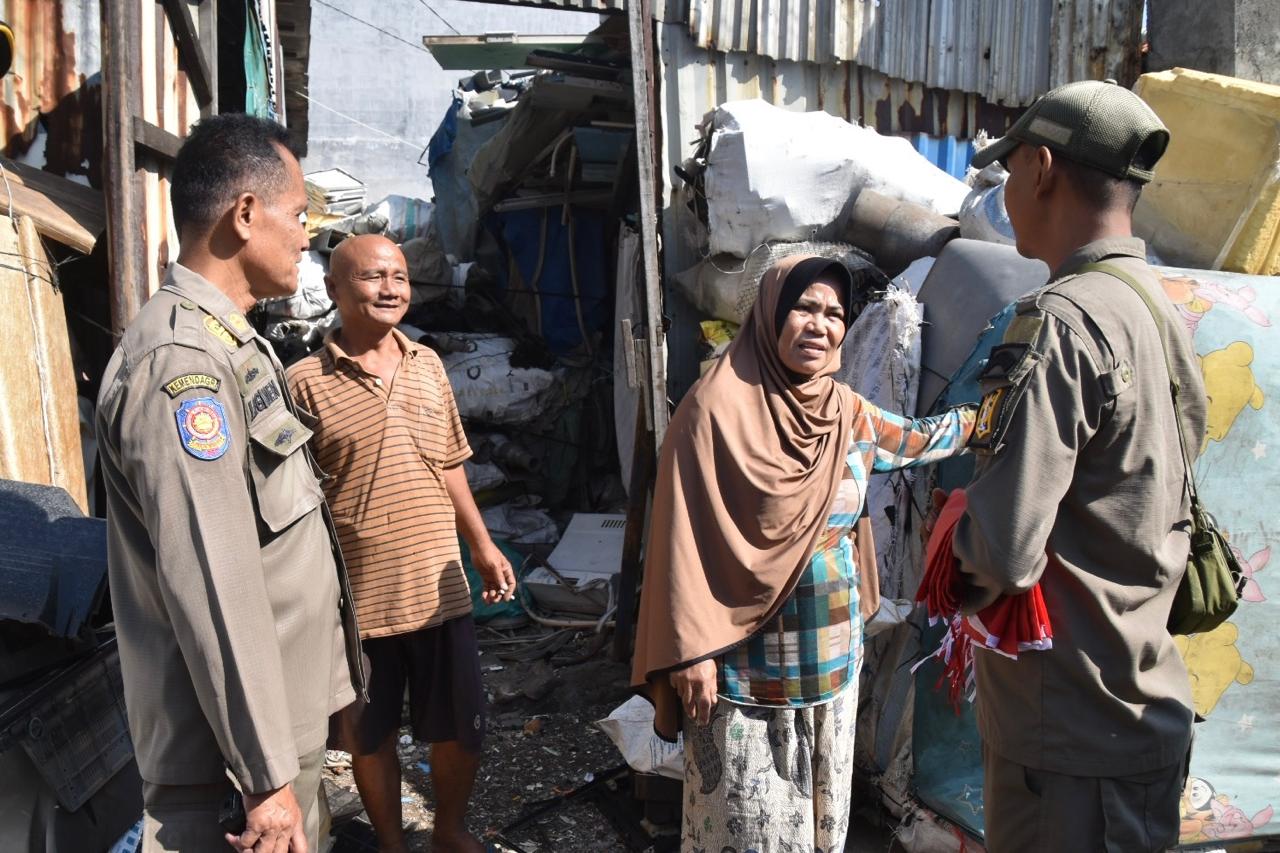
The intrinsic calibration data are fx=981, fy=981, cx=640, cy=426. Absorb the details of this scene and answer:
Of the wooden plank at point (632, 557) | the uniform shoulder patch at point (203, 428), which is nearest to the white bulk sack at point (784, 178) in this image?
the wooden plank at point (632, 557)

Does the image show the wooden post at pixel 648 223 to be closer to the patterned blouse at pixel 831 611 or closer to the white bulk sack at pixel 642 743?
the white bulk sack at pixel 642 743

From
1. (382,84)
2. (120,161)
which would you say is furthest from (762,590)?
(382,84)

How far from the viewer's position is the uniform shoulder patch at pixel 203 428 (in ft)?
5.06

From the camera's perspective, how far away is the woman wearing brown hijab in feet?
7.63

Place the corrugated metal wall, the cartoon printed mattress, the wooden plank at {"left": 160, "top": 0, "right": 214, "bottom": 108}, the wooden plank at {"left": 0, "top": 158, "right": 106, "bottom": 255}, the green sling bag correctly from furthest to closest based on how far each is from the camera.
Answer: the corrugated metal wall
the wooden plank at {"left": 160, "top": 0, "right": 214, "bottom": 108}
the wooden plank at {"left": 0, "top": 158, "right": 106, "bottom": 255}
the cartoon printed mattress
the green sling bag

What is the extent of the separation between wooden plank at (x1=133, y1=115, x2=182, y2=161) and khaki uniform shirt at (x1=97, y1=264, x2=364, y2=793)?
2.03 meters

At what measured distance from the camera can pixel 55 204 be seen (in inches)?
134

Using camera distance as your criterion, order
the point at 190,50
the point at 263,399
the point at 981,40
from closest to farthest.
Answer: the point at 263,399
the point at 190,50
the point at 981,40

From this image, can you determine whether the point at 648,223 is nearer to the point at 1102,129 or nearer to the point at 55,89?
the point at 55,89

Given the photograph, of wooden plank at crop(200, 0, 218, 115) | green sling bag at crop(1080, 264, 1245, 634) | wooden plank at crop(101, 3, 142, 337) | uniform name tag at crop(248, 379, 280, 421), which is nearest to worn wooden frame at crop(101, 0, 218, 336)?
wooden plank at crop(101, 3, 142, 337)

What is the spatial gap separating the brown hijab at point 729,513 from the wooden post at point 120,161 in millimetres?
2089

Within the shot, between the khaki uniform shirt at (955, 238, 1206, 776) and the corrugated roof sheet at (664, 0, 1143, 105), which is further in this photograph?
the corrugated roof sheet at (664, 0, 1143, 105)

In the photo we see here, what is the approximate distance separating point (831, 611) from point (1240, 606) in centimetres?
149

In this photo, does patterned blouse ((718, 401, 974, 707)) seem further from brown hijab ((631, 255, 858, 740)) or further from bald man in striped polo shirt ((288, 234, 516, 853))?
bald man in striped polo shirt ((288, 234, 516, 853))
